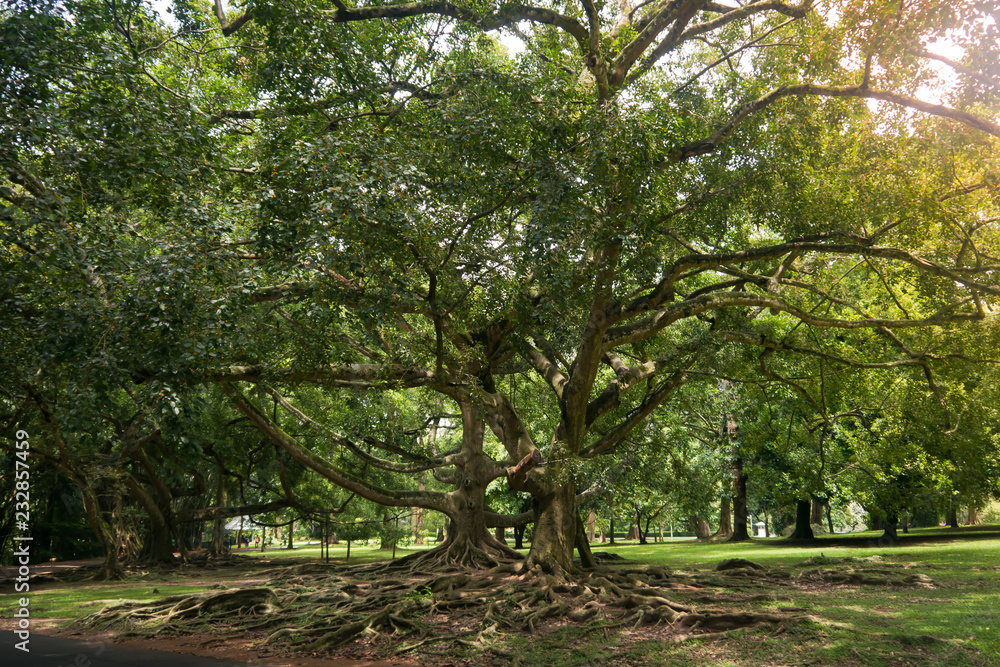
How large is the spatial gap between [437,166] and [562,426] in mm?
5012

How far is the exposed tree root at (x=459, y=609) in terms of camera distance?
23.8 ft

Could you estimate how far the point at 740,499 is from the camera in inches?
949

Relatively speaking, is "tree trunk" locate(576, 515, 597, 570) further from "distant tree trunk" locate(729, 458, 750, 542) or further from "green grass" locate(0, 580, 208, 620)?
"distant tree trunk" locate(729, 458, 750, 542)

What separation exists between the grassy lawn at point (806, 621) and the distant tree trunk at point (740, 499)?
357 inches

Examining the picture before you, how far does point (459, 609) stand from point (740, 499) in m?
18.3

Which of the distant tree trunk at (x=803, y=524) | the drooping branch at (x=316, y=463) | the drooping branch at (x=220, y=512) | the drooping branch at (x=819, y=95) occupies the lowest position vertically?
the distant tree trunk at (x=803, y=524)

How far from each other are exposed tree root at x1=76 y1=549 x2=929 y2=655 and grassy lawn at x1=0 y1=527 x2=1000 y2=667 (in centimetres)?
26

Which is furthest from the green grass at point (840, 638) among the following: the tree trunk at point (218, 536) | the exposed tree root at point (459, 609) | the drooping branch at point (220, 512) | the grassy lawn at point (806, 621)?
the tree trunk at point (218, 536)

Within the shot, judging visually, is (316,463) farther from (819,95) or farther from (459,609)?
(819,95)

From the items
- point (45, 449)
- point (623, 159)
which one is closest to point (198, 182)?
point (623, 159)

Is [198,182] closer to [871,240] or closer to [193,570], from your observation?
[871,240]

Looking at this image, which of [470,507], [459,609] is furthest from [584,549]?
[459,609]

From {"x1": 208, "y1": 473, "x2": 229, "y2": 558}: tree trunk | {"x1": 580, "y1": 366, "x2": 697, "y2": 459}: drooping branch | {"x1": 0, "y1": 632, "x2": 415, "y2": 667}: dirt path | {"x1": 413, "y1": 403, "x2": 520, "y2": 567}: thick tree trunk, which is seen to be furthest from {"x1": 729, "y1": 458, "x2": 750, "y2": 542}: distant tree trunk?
{"x1": 0, "y1": 632, "x2": 415, "y2": 667}: dirt path

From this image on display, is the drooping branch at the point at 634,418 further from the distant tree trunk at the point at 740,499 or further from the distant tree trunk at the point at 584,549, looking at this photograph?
the distant tree trunk at the point at 740,499
